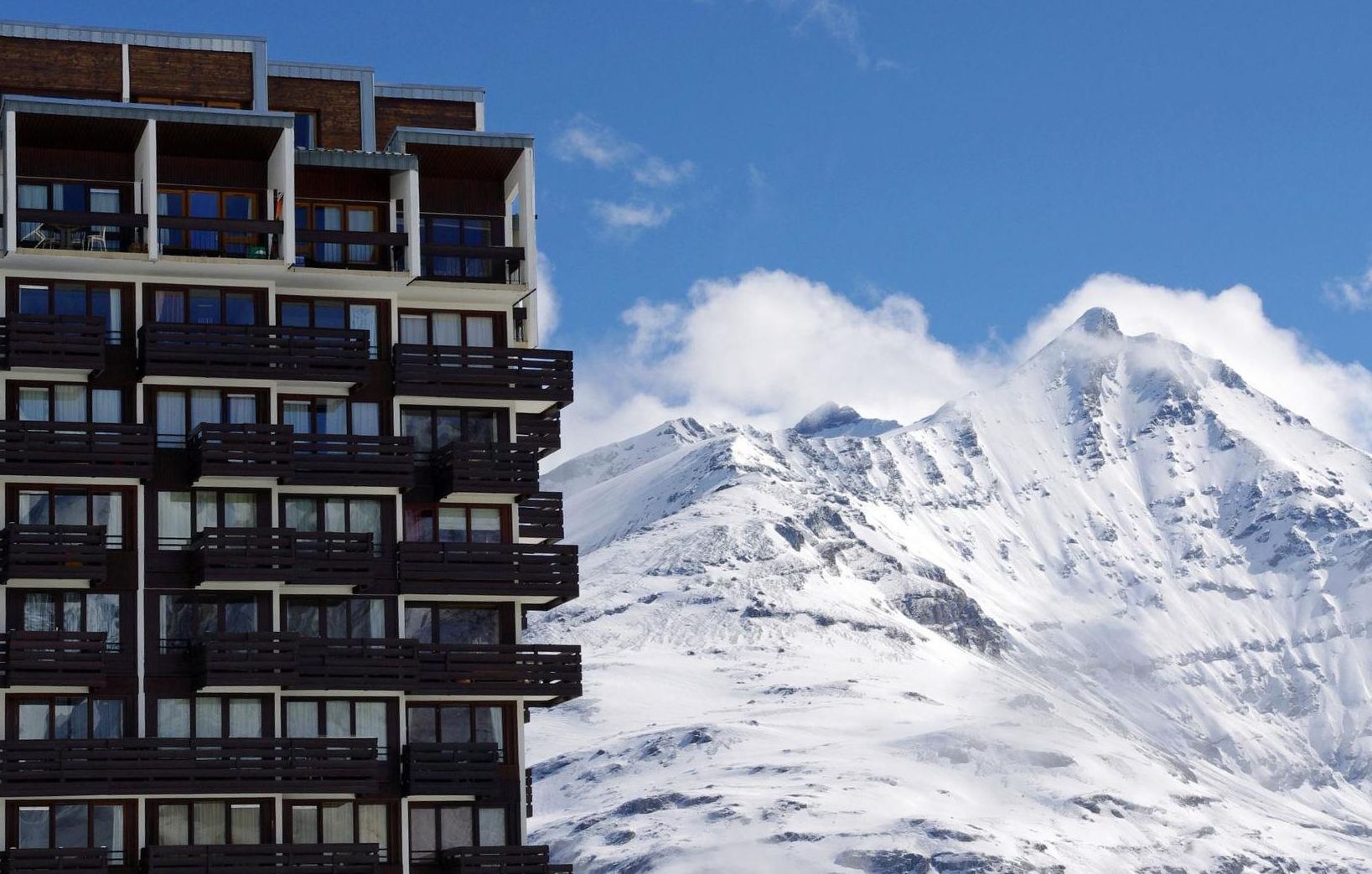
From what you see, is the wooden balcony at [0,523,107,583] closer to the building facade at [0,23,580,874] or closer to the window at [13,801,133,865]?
the building facade at [0,23,580,874]

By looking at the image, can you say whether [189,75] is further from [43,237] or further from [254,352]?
[254,352]

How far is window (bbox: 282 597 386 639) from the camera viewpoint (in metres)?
92.4

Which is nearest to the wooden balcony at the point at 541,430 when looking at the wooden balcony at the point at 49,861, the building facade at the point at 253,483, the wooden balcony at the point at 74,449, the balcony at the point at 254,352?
the building facade at the point at 253,483

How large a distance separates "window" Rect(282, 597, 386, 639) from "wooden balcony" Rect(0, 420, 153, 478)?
767cm

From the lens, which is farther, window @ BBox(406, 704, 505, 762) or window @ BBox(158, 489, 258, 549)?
window @ BBox(406, 704, 505, 762)

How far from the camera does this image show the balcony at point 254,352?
3588 inches

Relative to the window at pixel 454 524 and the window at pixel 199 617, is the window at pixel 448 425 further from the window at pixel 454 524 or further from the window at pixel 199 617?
the window at pixel 199 617

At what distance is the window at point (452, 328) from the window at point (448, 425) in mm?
2868

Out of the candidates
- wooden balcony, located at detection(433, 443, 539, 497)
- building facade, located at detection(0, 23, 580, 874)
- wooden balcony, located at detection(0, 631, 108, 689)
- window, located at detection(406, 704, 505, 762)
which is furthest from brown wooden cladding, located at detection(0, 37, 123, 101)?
window, located at detection(406, 704, 505, 762)

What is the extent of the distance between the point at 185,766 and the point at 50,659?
19.2 ft

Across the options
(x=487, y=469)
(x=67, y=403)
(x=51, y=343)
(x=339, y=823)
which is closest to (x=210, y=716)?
(x=339, y=823)

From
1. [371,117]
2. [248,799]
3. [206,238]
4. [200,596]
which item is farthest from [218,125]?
[248,799]

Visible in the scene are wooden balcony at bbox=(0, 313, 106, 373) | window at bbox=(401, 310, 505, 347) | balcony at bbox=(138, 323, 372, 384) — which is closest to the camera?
wooden balcony at bbox=(0, 313, 106, 373)

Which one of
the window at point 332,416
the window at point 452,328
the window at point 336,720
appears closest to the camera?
the window at point 336,720
